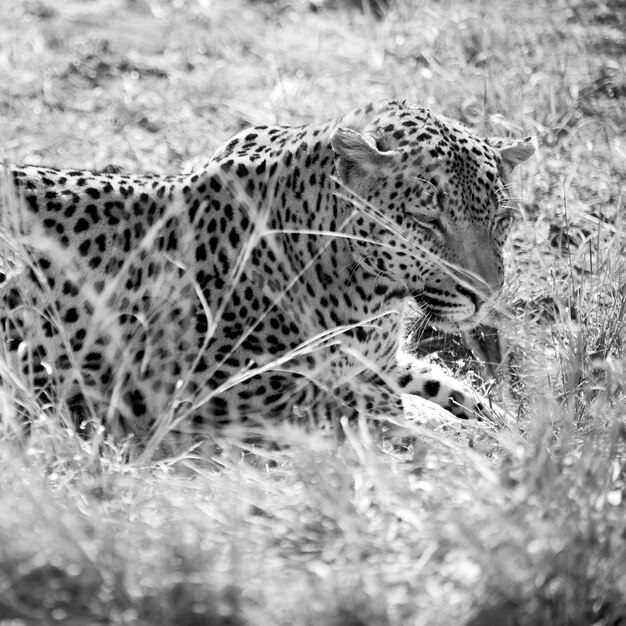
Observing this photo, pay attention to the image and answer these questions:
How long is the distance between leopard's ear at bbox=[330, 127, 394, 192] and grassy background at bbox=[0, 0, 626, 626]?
1.07 metres

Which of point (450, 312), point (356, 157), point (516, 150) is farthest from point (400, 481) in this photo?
point (516, 150)

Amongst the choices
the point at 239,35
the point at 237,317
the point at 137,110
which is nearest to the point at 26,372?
the point at 237,317

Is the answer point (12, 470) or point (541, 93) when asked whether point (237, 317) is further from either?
point (541, 93)

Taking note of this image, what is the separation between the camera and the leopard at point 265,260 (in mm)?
6055

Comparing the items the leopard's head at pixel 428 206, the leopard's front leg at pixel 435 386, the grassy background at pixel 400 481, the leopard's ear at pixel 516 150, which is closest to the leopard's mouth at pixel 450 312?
the leopard's head at pixel 428 206

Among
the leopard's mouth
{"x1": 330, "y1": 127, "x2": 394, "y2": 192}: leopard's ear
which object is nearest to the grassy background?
the leopard's mouth

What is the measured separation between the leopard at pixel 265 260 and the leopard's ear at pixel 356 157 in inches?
0.4

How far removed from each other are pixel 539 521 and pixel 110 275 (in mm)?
2964

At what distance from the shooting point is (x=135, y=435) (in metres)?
6.19

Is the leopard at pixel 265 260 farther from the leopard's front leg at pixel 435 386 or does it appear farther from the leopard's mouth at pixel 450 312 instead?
the leopard's front leg at pixel 435 386

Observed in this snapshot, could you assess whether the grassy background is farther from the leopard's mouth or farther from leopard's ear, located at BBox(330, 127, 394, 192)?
leopard's ear, located at BBox(330, 127, 394, 192)

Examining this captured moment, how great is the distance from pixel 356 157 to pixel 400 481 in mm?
1988

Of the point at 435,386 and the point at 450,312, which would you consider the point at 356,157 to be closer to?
the point at 450,312

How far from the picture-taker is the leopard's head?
599 centimetres
